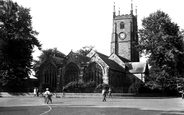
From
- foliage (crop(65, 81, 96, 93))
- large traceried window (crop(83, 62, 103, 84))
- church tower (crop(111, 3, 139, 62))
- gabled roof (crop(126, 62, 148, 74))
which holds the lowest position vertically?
foliage (crop(65, 81, 96, 93))

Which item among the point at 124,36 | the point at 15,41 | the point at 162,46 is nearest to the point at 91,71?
the point at 162,46

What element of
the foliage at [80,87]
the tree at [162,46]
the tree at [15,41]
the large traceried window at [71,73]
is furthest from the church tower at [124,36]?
the tree at [15,41]

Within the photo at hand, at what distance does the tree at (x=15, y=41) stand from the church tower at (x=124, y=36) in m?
32.2

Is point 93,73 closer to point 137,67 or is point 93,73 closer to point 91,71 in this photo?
point 91,71

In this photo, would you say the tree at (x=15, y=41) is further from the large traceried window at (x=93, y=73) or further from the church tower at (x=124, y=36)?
the church tower at (x=124, y=36)

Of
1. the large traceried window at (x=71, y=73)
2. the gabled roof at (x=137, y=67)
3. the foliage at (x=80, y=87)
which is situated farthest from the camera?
the gabled roof at (x=137, y=67)

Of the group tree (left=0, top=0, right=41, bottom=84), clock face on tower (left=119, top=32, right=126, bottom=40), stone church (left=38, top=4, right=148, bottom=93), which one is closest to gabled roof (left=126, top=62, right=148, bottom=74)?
stone church (left=38, top=4, right=148, bottom=93)

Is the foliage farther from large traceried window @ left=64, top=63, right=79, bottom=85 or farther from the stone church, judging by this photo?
large traceried window @ left=64, top=63, right=79, bottom=85

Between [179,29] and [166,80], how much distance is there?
10518 millimetres

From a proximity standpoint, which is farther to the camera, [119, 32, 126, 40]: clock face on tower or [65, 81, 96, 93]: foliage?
[119, 32, 126, 40]: clock face on tower

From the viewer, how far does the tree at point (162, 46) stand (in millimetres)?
41750

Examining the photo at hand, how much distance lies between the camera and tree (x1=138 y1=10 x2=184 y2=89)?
4175 centimetres

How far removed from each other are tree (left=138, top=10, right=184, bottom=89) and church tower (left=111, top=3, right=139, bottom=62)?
2374cm

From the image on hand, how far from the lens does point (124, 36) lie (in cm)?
7106
